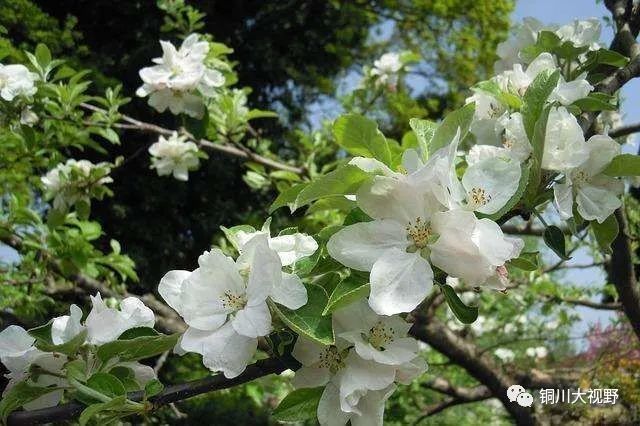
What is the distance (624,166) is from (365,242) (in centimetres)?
39

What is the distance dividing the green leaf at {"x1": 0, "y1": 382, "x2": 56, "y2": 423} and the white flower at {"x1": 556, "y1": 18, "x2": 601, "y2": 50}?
1.04 m

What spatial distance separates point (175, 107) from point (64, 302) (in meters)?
1.00

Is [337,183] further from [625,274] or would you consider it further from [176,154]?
[176,154]

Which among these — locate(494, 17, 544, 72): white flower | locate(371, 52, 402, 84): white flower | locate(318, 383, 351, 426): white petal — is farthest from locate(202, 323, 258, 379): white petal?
locate(371, 52, 402, 84): white flower

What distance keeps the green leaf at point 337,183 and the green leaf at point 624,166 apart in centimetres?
37

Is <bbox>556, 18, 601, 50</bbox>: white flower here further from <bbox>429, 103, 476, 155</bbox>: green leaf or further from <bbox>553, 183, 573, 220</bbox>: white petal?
<bbox>429, 103, 476, 155</bbox>: green leaf

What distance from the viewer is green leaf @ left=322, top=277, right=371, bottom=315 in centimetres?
64

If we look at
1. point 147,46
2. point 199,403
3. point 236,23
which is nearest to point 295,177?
point 199,403

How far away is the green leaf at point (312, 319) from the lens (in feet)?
2.10

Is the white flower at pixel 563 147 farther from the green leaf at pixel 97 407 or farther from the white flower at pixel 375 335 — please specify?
the green leaf at pixel 97 407

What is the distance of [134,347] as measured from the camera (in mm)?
706

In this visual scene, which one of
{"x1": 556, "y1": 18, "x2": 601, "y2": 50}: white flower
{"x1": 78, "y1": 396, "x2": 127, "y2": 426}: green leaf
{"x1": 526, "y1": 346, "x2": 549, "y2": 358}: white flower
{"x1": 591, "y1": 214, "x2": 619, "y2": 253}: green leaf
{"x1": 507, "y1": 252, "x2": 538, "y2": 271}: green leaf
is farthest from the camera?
{"x1": 526, "y1": 346, "x2": 549, "y2": 358}: white flower

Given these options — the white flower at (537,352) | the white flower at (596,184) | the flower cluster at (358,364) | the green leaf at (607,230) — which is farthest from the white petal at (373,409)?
the white flower at (537,352)

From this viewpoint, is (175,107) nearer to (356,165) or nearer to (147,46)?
(356,165)
